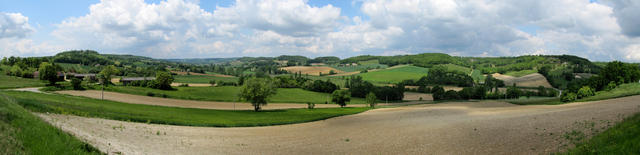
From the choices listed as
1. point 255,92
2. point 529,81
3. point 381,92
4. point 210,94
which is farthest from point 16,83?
point 529,81

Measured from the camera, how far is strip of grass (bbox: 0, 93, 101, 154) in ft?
36.1

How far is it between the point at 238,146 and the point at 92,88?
69718 millimetres

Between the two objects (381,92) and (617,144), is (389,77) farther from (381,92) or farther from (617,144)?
(617,144)

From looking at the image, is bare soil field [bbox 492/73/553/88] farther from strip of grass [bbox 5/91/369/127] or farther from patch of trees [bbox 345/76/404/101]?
strip of grass [bbox 5/91/369/127]

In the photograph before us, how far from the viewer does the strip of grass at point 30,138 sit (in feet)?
36.1

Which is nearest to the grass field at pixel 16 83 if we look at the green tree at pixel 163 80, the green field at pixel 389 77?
the green tree at pixel 163 80

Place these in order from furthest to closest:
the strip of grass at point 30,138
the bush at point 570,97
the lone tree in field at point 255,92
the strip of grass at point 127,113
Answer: the bush at point 570,97
the lone tree in field at point 255,92
the strip of grass at point 127,113
the strip of grass at point 30,138

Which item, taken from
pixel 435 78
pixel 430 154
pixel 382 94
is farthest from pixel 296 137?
pixel 435 78

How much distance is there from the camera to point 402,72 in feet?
656

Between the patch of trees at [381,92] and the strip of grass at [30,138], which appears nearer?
the strip of grass at [30,138]

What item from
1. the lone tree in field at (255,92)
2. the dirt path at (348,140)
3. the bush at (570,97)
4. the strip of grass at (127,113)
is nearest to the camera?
the dirt path at (348,140)

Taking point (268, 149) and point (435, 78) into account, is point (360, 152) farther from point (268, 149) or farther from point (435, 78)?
point (435, 78)

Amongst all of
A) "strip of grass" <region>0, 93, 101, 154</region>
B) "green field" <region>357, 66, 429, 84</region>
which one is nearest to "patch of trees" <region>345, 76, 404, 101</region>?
"green field" <region>357, 66, 429, 84</region>

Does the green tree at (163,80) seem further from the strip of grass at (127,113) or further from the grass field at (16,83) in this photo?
the strip of grass at (127,113)
